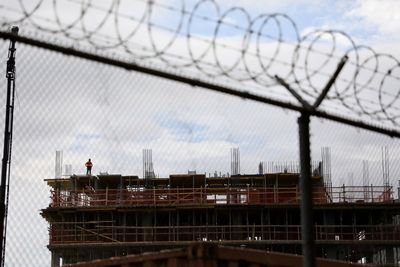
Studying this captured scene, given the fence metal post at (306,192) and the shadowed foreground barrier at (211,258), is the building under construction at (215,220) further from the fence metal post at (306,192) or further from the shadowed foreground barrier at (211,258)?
the fence metal post at (306,192)

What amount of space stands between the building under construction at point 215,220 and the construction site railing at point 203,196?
2.2 inches

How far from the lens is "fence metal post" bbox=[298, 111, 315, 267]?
6602 millimetres

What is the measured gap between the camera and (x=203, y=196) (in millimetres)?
38500

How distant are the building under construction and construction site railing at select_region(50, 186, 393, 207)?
56 mm

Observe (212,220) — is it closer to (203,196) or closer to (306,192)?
(203,196)

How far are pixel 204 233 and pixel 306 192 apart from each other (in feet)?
104

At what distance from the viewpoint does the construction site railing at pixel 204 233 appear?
123 feet

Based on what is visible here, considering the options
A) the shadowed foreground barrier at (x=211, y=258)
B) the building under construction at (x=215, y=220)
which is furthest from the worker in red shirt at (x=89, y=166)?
the shadowed foreground barrier at (x=211, y=258)

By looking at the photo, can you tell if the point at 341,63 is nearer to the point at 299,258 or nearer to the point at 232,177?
the point at 299,258

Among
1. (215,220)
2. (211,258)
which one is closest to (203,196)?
(215,220)

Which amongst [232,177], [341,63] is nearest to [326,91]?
[341,63]

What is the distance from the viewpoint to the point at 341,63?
709cm

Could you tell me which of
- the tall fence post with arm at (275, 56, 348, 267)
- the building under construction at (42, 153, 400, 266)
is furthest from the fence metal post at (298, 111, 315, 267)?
the building under construction at (42, 153, 400, 266)

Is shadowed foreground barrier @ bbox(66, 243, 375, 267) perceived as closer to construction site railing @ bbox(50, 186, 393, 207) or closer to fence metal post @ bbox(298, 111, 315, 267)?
fence metal post @ bbox(298, 111, 315, 267)
